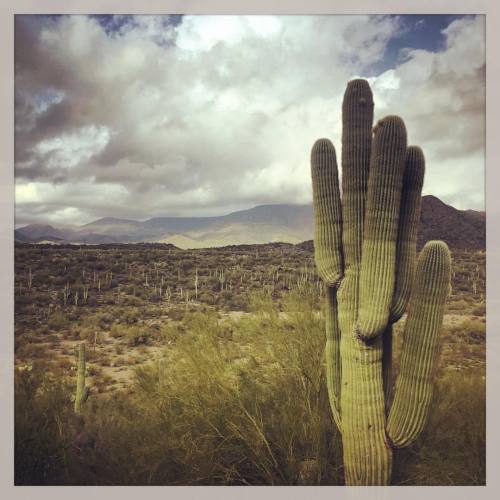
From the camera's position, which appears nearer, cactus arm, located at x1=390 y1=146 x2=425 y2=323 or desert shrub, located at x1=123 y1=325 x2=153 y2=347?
cactus arm, located at x1=390 y1=146 x2=425 y2=323

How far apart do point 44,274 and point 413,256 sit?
8.66 m

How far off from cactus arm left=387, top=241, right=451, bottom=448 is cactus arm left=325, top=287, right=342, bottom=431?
0.68 meters

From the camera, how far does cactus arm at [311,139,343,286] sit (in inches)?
176

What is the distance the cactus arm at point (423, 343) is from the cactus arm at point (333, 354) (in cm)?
68

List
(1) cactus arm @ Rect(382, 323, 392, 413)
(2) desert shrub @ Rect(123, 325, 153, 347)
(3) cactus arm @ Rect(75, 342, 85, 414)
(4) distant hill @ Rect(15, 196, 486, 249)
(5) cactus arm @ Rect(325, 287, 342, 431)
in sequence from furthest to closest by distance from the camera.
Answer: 1. (2) desert shrub @ Rect(123, 325, 153, 347)
2. (4) distant hill @ Rect(15, 196, 486, 249)
3. (3) cactus arm @ Rect(75, 342, 85, 414)
4. (5) cactus arm @ Rect(325, 287, 342, 431)
5. (1) cactus arm @ Rect(382, 323, 392, 413)

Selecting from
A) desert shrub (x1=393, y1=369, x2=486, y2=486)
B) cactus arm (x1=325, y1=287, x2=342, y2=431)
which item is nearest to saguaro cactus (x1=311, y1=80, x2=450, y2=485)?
cactus arm (x1=325, y1=287, x2=342, y2=431)

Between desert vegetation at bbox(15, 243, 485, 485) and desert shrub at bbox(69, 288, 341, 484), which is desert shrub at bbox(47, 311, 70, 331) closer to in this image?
desert vegetation at bbox(15, 243, 485, 485)

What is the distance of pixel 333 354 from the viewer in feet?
15.7

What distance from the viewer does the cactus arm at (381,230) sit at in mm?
4078

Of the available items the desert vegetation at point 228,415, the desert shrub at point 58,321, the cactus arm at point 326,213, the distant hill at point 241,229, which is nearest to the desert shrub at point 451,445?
the desert vegetation at point 228,415

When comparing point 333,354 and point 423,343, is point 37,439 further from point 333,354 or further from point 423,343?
point 423,343

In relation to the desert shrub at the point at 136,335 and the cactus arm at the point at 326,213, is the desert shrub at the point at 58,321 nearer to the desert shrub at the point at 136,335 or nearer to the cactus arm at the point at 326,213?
the desert shrub at the point at 136,335

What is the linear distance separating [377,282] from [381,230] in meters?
0.52

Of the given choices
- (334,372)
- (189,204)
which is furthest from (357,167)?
(189,204)
